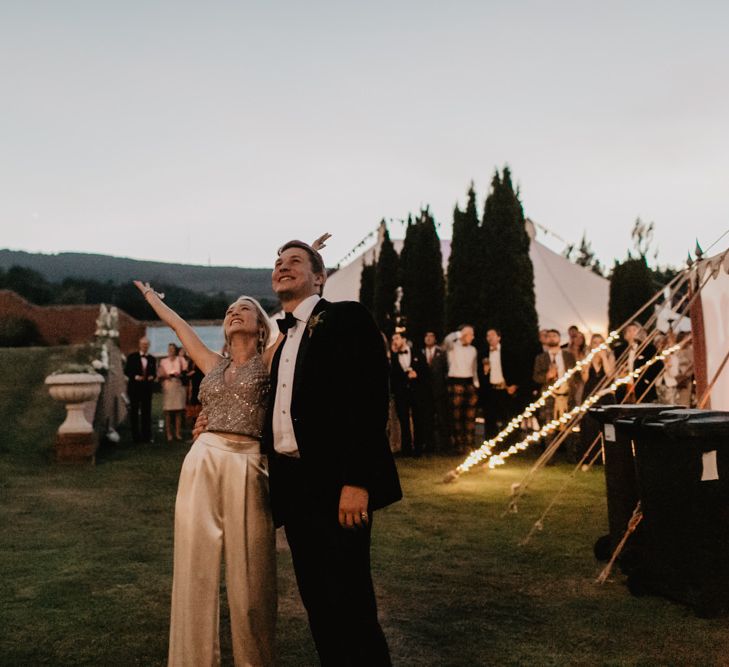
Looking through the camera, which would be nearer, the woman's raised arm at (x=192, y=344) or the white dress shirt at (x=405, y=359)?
the woman's raised arm at (x=192, y=344)

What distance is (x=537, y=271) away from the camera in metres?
21.0

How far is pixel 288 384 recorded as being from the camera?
2959 mm

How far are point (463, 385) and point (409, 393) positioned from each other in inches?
35.0

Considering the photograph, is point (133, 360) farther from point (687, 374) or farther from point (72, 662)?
point (72, 662)

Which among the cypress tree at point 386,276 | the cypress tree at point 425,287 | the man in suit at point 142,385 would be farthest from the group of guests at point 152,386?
the cypress tree at point 386,276

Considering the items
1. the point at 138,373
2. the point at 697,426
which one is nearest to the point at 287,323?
the point at 697,426

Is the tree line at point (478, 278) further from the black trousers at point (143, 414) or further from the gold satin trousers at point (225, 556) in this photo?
the gold satin trousers at point (225, 556)

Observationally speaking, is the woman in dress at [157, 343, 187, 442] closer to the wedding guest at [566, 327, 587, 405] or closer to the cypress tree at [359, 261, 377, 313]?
the wedding guest at [566, 327, 587, 405]

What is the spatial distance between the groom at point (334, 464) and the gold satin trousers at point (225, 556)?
263 mm

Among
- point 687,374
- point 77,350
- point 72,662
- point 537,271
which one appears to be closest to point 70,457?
point 77,350

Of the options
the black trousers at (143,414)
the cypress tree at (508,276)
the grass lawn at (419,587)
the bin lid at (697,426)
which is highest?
the cypress tree at (508,276)

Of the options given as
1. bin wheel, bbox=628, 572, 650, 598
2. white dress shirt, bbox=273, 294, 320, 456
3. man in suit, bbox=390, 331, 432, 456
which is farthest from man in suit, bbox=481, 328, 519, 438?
white dress shirt, bbox=273, 294, 320, 456

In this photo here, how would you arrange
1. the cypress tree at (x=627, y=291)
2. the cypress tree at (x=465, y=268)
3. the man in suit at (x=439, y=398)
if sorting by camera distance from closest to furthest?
the man in suit at (x=439, y=398) → the cypress tree at (x=465, y=268) → the cypress tree at (x=627, y=291)

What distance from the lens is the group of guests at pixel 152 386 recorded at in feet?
45.6
